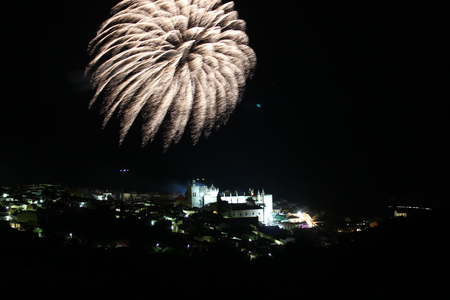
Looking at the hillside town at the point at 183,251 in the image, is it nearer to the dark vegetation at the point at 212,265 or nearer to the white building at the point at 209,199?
the dark vegetation at the point at 212,265

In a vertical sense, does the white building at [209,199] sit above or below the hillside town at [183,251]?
above

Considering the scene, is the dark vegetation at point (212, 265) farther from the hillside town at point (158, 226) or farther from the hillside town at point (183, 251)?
the hillside town at point (158, 226)

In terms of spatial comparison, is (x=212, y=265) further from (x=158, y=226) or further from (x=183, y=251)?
(x=158, y=226)

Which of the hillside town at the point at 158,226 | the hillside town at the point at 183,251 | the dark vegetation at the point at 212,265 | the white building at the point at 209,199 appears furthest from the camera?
the white building at the point at 209,199

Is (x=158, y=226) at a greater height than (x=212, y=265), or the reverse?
(x=158, y=226)

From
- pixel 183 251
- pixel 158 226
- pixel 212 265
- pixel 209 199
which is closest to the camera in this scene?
pixel 212 265

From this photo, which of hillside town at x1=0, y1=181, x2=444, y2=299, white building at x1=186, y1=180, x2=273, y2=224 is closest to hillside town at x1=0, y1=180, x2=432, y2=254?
hillside town at x1=0, y1=181, x2=444, y2=299

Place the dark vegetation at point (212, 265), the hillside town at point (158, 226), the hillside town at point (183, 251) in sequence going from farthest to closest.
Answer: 1. the hillside town at point (158, 226)
2. the hillside town at point (183, 251)
3. the dark vegetation at point (212, 265)

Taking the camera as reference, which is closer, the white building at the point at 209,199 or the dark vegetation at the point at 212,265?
the dark vegetation at the point at 212,265

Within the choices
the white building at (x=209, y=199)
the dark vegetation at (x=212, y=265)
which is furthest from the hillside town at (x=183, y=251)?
the white building at (x=209, y=199)

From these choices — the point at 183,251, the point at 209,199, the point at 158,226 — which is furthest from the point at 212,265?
the point at 209,199

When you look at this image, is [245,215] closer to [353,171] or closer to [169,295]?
[169,295]
